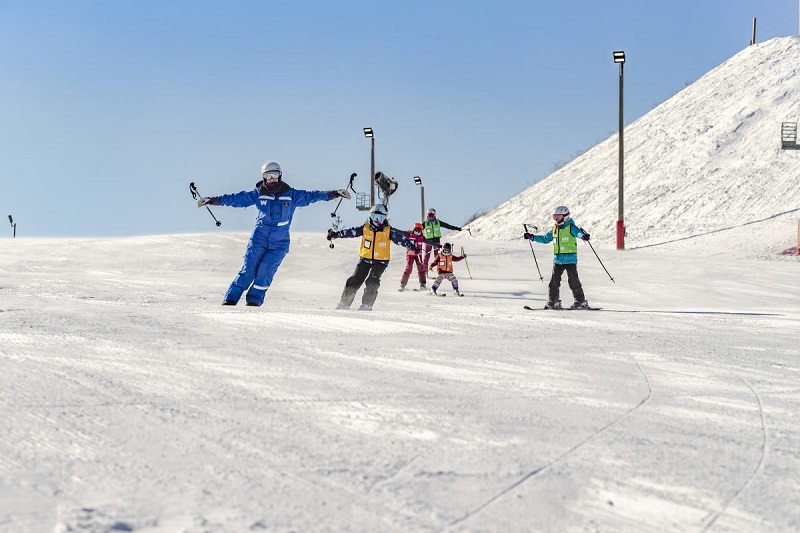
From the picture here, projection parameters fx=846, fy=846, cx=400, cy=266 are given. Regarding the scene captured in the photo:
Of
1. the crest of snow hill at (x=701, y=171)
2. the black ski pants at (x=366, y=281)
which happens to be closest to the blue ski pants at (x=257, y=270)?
the black ski pants at (x=366, y=281)

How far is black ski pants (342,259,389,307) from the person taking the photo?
11.2 m

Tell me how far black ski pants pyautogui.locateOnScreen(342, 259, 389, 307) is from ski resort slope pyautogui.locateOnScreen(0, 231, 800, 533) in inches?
145

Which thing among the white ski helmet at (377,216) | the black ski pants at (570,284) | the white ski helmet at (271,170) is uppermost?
the white ski helmet at (271,170)

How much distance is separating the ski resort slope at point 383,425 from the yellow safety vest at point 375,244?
4.10 meters

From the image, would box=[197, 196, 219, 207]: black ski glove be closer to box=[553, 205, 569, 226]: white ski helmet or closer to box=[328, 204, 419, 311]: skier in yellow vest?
box=[328, 204, 419, 311]: skier in yellow vest

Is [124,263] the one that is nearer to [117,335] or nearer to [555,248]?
[555,248]

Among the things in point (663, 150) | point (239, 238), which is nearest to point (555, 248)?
point (239, 238)

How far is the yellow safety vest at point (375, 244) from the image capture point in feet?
38.0

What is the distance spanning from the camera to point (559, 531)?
2414 millimetres

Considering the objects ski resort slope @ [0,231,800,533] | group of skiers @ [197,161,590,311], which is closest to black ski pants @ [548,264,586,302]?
group of skiers @ [197,161,590,311]

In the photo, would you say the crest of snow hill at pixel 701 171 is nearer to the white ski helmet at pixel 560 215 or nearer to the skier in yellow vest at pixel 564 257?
the white ski helmet at pixel 560 215

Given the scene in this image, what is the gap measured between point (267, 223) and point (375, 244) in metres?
1.78

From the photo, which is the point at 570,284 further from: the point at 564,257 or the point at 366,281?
the point at 366,281

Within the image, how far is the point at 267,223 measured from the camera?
10.4 m
